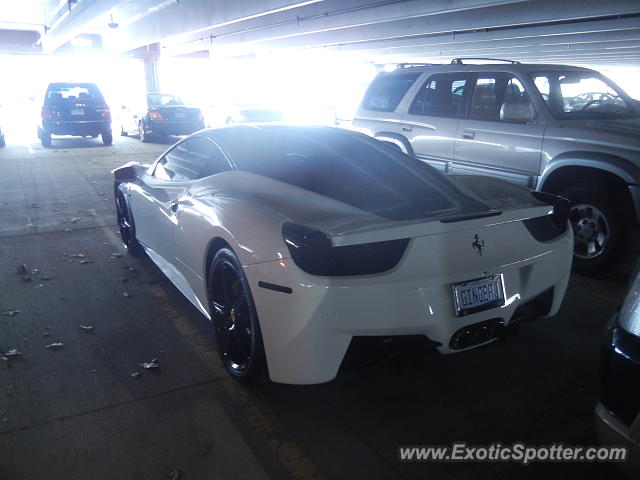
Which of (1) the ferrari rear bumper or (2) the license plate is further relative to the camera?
(2) the license plate

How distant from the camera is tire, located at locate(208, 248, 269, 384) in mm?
2957

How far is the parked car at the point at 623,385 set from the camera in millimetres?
1905

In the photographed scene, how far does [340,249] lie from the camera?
8.39 feet

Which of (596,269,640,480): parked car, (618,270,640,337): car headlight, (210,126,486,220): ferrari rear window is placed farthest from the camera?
(210,126,486,220): ferrari rear window

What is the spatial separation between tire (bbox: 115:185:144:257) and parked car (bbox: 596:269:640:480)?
445 centimetres

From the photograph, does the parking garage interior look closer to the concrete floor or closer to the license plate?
the concrete floor

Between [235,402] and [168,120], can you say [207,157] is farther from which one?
[168,120]

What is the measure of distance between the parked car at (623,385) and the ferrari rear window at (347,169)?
1.07m

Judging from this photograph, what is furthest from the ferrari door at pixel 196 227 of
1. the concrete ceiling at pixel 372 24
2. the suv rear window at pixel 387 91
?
the concrete ceiling at pixel 372 24

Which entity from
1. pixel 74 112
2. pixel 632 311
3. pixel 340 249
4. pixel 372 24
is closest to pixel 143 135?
pixel 74 112

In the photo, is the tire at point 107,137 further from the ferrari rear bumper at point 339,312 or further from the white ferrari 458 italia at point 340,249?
the ferrari rear bumper at point 339,312

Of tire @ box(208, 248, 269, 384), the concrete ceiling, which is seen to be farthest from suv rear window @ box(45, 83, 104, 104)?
tire @ box(208, 248, 269, 384)

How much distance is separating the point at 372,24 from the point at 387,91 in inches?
541

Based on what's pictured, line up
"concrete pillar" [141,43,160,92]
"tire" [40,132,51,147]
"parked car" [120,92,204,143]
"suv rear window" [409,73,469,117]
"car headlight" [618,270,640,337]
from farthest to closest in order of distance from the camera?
"concrete pillar" [141,43,160,92] < "parked car" [120,92,204,143] < "tire" [40,132,51,147] < "suv rear window" [409,73,469,117] < "car headlight" [618,270,640,337]
